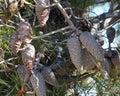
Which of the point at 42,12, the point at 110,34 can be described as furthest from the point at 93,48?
the point at 110,34

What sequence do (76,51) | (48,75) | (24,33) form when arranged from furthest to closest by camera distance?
(48,75) < (76,51) < (24,33)

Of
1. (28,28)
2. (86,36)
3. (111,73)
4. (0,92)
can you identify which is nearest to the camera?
(28,28)

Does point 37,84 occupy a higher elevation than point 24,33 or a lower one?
→ lower

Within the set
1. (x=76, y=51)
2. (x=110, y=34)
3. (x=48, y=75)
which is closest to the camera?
(x=76, y=51)

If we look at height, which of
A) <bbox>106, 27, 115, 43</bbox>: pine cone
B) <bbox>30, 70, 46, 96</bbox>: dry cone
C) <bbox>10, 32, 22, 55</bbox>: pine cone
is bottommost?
<bbox>30, 70, 46, 96</bbox>: dry cone

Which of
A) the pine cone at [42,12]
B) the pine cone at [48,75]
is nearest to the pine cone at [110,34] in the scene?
the pine cone at [48,75]

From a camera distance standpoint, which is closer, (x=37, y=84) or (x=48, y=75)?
(x=37, y=84)

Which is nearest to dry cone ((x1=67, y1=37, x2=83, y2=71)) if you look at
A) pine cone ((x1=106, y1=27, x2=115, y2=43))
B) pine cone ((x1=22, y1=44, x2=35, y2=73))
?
pine cone ((x1=22, y1=44, x2=35, y2=73))

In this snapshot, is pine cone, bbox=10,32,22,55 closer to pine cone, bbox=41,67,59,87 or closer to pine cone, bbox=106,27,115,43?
pine cone, bbox=41,67,59,87

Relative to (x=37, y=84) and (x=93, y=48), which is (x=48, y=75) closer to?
(x=37, y=84)

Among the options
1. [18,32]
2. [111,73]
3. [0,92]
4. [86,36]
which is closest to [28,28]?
[18,32]

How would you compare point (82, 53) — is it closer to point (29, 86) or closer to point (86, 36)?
point (86, 36)

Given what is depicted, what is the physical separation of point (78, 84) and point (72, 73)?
0.75ft

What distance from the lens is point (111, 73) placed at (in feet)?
4.77
